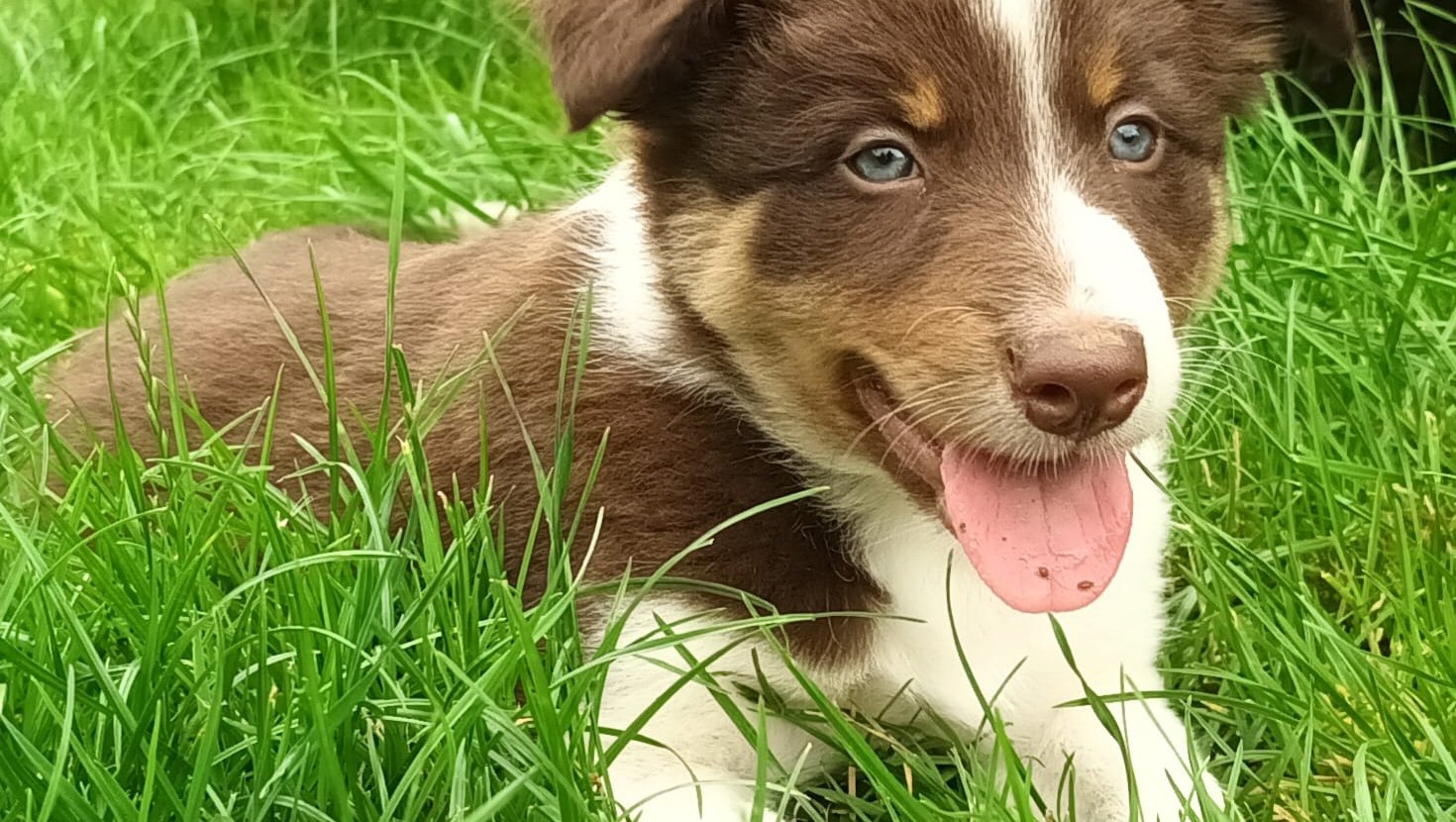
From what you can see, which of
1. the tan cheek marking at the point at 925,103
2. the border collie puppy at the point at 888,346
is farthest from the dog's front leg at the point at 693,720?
the tan cheek marking at the point at 925,103

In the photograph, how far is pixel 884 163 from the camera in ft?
8.52

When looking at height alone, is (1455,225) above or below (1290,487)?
above

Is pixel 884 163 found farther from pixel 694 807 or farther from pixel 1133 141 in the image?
pixel 694 807

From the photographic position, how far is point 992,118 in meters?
2.55

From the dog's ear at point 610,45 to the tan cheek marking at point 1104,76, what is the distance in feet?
1.93

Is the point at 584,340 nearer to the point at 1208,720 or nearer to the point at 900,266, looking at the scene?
the point at 900,266

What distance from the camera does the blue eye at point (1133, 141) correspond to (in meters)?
2.68

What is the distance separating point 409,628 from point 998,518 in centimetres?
91

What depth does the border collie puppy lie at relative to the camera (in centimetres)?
248

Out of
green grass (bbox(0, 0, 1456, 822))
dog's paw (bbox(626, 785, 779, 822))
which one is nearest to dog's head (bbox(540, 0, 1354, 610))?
green grass (bbox(0, 0, 1456, 822))

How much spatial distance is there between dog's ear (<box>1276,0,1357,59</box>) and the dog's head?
0.30 metres

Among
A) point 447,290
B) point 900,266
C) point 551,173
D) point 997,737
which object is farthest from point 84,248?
point 997,737

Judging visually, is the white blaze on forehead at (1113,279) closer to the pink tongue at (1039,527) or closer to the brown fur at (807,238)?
the brown fur at (807,238)

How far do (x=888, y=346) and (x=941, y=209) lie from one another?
22 centimetres
